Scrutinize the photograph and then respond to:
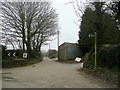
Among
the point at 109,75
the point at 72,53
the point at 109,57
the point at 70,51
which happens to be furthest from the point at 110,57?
the point at 72,53

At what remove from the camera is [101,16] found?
1889cm

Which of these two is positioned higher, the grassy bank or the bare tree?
the bare tree

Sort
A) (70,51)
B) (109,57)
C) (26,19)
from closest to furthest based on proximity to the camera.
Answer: (109,57) → (26,19) → (70,51)

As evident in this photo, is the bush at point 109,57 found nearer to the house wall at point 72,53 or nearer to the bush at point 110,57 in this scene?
the bush at point 110,57

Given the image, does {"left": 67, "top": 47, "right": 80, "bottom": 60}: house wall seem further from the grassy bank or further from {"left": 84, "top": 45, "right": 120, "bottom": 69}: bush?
the grassy bank

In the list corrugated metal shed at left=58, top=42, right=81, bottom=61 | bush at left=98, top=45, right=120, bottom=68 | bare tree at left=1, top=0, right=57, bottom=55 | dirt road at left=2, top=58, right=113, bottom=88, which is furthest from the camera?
corrugated metal shed at left=58, top=42, right=81, bottom=61

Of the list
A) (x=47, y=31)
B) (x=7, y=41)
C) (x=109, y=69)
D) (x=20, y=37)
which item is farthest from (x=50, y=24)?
(x=109, y=69)

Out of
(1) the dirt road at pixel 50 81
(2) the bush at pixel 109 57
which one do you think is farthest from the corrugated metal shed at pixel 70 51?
(1) the dirt road at pixel 50 81

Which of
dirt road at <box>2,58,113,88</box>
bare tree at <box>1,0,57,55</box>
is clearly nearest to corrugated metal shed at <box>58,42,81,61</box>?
bare tree at <box>1,0,57,55</box>

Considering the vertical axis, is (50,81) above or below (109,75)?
below

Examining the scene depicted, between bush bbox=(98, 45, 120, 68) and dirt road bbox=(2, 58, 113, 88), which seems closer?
dirt road bbox=(2, 58, 113, 88)

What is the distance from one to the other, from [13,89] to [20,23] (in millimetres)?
22366

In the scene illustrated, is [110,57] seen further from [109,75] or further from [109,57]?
[109,75]

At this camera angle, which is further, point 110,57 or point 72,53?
point 72,53
